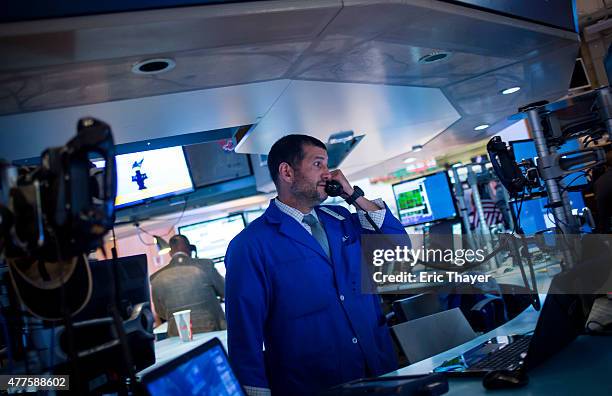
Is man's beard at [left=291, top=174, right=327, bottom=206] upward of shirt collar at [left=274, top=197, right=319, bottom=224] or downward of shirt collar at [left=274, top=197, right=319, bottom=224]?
upward

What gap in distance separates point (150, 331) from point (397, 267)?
4333 millimetres

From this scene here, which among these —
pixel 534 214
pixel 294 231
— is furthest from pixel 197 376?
pixel 534 214

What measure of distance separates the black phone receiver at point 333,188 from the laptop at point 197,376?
1136 millimetres

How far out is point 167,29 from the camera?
7.04ft

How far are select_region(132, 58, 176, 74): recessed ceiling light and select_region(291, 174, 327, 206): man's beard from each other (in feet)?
2.69

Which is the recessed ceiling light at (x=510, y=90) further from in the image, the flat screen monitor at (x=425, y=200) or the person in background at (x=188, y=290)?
the person in background at (x=188, y=290)

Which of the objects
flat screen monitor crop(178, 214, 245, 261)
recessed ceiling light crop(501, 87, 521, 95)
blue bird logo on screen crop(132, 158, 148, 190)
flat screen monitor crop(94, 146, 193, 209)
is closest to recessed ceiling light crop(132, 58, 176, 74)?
flat screen monitor crop(94, 146, 193, 209)

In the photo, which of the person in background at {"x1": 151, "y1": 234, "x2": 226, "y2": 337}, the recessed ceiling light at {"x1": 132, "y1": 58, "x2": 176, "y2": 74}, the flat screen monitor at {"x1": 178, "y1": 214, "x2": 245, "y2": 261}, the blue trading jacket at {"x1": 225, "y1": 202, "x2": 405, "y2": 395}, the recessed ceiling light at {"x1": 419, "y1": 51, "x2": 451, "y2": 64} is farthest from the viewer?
the flat screen monitor at {"x1": 178, "y1": 214, "x2": 245, "y2": 261}

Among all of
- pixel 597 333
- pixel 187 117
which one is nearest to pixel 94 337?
pixel 597 333

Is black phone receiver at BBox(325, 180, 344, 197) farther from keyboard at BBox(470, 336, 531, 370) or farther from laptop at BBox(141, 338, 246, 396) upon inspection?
laptop at BBox(141, 338, 246, 396)

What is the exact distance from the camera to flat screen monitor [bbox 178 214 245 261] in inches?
295

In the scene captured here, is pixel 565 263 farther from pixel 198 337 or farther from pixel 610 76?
pixel 198 337

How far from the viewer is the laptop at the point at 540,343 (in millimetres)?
1336

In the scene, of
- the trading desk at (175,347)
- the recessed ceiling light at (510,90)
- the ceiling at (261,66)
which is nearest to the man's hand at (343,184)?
the ceiling at (261,66)
